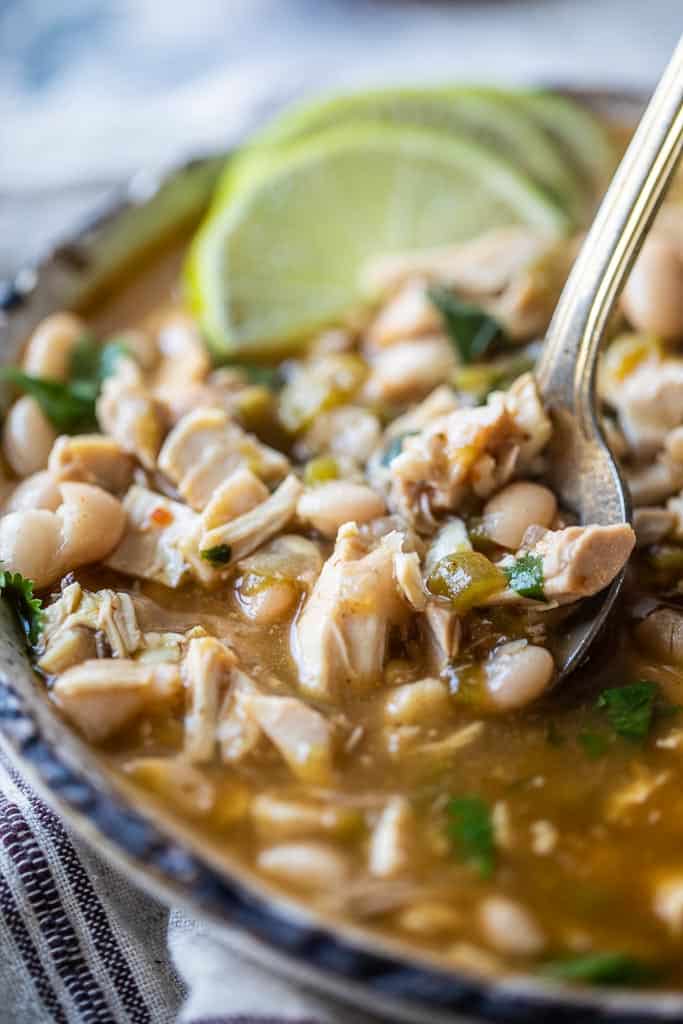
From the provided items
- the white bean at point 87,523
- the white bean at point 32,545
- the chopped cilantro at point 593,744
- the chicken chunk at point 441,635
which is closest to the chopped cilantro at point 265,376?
the white bean at point 87,523

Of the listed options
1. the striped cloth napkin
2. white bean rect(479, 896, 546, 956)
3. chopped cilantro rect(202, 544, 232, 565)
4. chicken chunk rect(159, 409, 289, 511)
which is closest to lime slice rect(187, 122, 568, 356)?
chicken chunk rect(159, 409, 289, 511)

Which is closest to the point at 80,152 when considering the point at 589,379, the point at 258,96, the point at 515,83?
the point at 258,96

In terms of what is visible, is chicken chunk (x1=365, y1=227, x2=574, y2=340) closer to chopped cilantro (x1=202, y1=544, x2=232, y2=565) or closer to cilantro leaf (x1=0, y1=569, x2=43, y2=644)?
chopped cilantro (x1=202, y1=544, x2=232, y2=565)

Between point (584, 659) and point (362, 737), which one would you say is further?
point (584, 659)

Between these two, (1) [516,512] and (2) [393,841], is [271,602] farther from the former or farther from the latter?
(2) [393,841]

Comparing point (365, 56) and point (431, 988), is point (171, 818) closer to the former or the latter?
point (431, 988)

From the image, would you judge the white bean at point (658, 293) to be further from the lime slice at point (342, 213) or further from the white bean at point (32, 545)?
the white bean at point (32, 545)

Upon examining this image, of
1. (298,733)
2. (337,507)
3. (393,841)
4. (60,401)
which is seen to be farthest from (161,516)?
(393,841)
